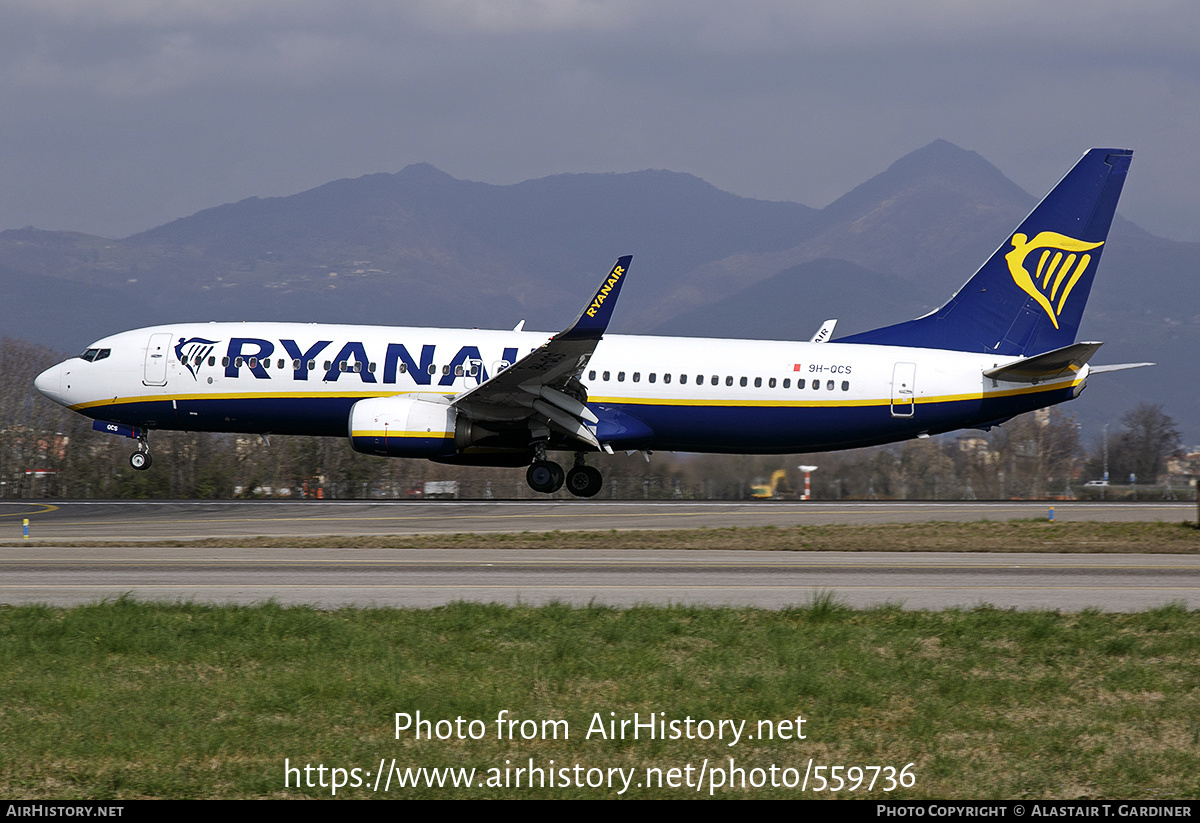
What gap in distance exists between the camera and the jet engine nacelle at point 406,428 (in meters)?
32.2

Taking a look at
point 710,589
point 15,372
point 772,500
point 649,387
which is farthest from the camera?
point 15,372

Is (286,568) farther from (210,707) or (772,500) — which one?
(772,500)

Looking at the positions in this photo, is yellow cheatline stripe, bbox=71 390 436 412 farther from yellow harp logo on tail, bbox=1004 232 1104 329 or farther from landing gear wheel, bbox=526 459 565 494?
yellow harp logo on tail, bbox=1004 232 1104 329

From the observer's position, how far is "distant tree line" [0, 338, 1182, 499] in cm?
4175

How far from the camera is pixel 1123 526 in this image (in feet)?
93.6

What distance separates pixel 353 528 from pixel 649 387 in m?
9.25

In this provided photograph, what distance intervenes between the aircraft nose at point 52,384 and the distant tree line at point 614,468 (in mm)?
10346

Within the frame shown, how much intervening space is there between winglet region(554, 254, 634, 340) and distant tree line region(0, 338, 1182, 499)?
8695 millimetres

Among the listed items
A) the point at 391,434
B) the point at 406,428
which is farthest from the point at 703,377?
the point at 391,434

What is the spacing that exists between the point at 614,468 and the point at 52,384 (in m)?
17.6

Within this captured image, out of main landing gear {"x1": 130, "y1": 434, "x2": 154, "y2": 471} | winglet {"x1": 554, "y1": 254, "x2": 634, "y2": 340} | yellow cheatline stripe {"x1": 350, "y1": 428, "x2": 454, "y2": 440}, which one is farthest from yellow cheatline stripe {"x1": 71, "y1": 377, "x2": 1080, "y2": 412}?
winglet {"x1": 554, "y1": 254, "x2": 634, "y2": 340}

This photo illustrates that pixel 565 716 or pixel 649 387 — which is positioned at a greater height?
pixel 649 387

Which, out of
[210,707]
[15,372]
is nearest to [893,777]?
[210,707]

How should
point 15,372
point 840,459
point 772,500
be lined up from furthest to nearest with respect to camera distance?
1. point 15,372
2. point 840,459
3. point 772,500
